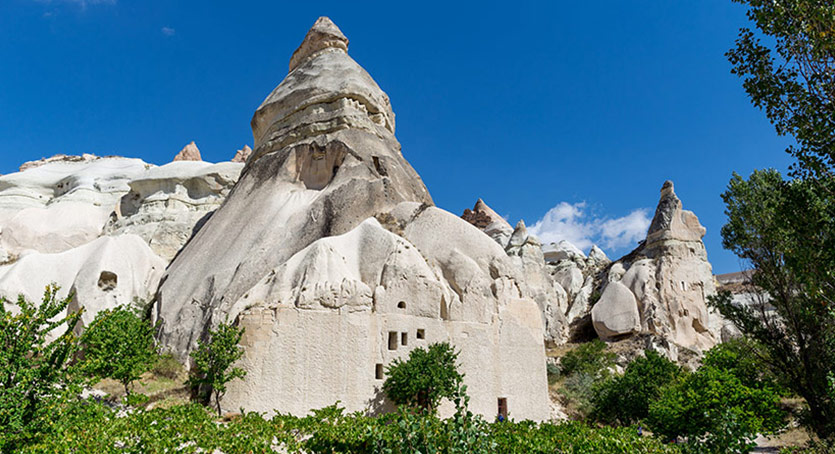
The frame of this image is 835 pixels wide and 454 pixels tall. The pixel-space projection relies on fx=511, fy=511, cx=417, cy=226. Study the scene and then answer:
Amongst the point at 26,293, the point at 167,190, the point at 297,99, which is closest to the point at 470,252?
the point at 297,99

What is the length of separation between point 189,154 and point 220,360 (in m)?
60.4

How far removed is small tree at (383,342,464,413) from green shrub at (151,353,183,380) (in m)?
7.26

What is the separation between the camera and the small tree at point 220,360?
1329 cm

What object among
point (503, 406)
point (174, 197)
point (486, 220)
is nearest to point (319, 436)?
point (503, 406)

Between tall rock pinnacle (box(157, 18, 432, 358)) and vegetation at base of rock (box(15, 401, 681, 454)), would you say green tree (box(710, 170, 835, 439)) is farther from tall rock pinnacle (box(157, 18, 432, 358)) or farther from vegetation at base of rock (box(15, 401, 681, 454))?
tall rock pinnacle (box(157, 18, 432, 358))

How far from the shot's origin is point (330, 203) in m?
20.4

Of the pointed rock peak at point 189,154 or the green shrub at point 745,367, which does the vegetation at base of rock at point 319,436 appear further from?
the pointed rock peak at point 189,154

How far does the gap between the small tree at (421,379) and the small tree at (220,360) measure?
4092 mm

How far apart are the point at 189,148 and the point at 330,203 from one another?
5507 cm

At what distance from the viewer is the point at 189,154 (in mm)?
66875

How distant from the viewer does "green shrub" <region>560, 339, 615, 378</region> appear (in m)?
23.2

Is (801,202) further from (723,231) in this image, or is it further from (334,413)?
(334,413)

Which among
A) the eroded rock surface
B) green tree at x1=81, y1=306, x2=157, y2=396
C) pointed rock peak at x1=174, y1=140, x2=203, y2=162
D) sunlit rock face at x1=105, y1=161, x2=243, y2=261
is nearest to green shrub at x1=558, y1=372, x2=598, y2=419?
green tree at x1=81, y1=306, x2=157, y2=396

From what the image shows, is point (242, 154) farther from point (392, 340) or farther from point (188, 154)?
point (392, 340)
